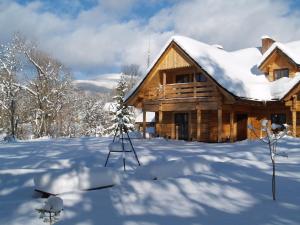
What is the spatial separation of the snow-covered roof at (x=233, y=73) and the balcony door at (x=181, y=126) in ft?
12.5

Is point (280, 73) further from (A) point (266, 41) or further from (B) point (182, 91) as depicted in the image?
(B) point (182, 91)

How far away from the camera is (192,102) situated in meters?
22.3

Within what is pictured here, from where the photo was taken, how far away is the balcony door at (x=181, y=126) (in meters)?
25.9

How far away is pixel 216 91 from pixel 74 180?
1460 centimetres

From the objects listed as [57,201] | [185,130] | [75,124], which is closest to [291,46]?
[185,130]

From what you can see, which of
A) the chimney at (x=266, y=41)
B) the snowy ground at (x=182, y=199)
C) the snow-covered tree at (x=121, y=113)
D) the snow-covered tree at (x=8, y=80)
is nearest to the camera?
the snowy ground at (x=182, y=199)

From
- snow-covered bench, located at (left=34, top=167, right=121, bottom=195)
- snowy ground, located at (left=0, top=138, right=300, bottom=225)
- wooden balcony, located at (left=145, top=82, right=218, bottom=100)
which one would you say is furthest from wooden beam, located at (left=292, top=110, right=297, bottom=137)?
snow-covered bench, located at (left=34, top=167, right=121, bottom=195)

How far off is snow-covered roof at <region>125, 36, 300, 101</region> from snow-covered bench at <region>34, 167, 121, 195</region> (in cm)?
1319

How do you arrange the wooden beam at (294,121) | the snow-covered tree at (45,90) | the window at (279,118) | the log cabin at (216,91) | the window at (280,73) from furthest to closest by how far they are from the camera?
1. the snow-covered tree at (45,90)
2. the window at (280,73)
3. the window at (279,118)
4. the log cabin at (216,91)
5. the wooden beam at (294,121)

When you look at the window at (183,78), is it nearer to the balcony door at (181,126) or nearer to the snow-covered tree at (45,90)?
the balcony door at (181,126)

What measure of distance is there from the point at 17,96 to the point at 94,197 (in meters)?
33.6

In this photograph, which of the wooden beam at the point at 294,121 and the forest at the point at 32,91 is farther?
the forest at the point at 32,91

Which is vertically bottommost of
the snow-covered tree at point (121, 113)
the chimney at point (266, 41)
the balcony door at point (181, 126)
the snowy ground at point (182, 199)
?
the snowy ground at point (182, 199)

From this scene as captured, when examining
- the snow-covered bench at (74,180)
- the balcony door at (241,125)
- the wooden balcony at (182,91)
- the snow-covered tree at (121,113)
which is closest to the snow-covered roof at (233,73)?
the wooden balcony at (182,91)
